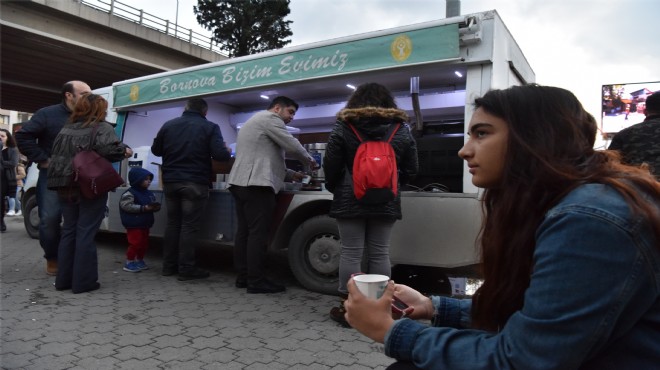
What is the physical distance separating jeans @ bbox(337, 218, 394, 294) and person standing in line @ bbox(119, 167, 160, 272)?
273cm

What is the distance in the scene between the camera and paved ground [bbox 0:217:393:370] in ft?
8.82

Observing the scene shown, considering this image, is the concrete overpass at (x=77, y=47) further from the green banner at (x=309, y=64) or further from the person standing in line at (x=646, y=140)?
the person standing in line at (x=646, y=140)

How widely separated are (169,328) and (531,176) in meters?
2.93

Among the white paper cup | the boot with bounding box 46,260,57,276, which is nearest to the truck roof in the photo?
the boot with bounding box 46,260,57,276

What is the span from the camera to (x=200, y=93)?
5316mm

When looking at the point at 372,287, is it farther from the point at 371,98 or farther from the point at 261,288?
the point at 261,288

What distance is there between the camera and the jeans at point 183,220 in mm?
4566

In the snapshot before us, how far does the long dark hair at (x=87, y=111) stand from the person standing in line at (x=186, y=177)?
0.73 metres

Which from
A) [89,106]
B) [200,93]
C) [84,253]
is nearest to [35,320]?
[84,253]

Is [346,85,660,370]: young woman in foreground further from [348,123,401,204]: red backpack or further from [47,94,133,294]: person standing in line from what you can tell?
[47,94,133,294]: person standing in line

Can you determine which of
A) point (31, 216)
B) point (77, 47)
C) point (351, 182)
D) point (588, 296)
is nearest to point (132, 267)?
point (351, 182)

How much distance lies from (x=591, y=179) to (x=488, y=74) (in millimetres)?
2884

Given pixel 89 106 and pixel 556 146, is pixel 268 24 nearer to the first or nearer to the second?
pixel 89 106

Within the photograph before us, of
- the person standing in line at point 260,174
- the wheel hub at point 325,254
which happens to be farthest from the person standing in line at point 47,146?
the wheel hub at point 325,254
